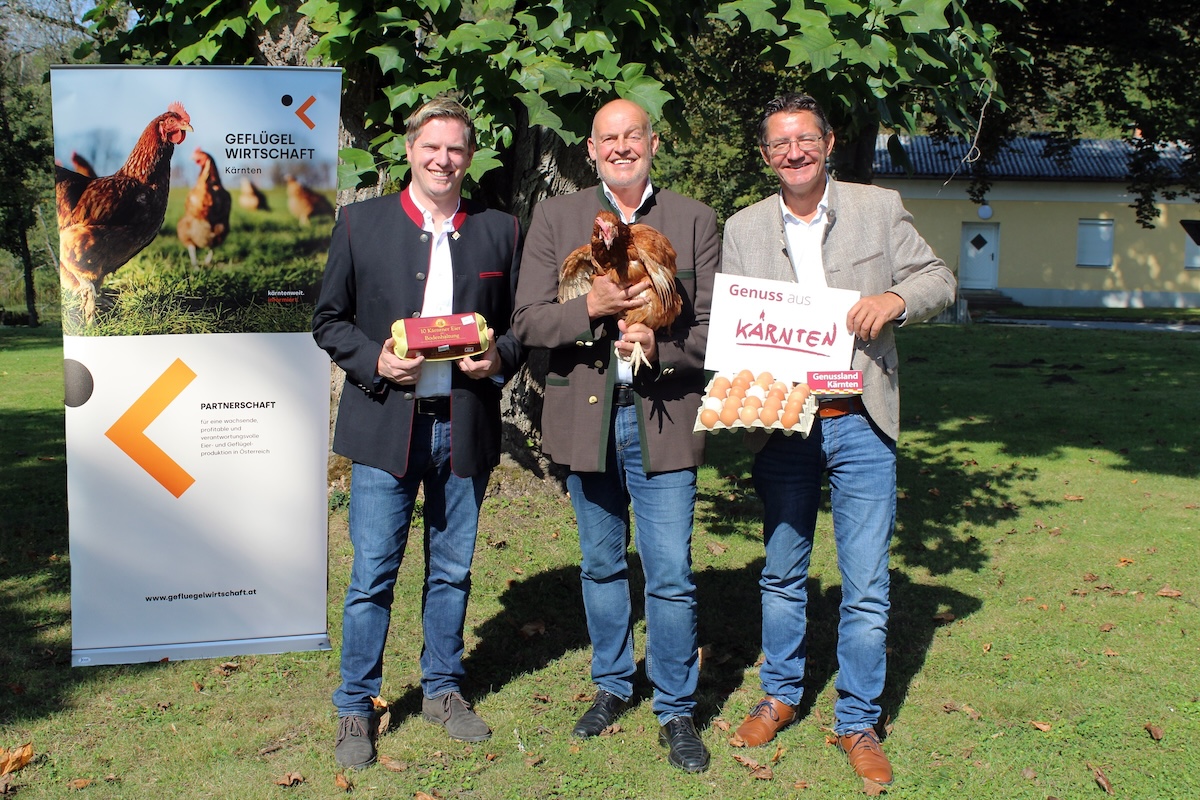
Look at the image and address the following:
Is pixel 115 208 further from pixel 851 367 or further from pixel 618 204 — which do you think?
pixel 851 367

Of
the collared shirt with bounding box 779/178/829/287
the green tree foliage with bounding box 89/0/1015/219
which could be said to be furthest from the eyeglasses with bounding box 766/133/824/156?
the green tree foliage with bounding box 89/0/1015/219

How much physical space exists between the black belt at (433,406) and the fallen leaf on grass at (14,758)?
198cm

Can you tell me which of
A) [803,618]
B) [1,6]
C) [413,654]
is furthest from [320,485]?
[1,6]

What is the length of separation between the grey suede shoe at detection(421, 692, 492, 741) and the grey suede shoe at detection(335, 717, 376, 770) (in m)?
0.30

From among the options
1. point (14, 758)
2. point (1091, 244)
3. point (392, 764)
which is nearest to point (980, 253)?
point (1091, 244)

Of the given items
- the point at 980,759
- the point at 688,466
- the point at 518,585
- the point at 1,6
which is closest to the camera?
the point at 688,466

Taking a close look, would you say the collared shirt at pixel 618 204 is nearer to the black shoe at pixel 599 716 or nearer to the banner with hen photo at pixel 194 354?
the banner with hen photo at pixel 194 354

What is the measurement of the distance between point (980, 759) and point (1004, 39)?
9.00 m

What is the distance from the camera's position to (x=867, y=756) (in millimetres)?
3889

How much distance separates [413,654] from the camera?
502 centimetres

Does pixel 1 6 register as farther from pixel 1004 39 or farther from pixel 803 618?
pixel 803 618

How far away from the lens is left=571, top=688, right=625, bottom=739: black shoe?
13.6 ft

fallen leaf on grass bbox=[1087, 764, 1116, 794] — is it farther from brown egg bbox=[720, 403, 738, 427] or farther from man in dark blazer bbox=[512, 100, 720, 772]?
brown egg bbox=[720, 403, 738, 427]

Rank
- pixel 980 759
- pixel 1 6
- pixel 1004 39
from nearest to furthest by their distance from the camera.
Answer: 1. pixel 980 759
2. pixel 1004 39
3. pixel 1 6
